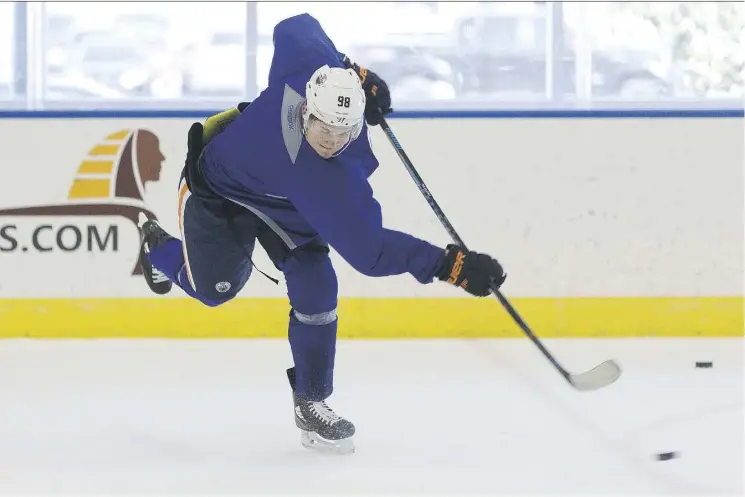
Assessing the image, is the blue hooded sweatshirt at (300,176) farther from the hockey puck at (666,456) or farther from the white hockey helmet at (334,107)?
the hockey puck at (666,456)

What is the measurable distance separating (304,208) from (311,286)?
0.41 m

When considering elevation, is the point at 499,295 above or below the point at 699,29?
below

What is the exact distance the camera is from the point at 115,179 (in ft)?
13.1

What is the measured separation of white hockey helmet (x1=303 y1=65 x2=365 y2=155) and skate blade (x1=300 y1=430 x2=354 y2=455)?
2.62ft

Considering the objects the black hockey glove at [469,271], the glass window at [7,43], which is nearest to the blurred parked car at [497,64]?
the glass window at [7,43]

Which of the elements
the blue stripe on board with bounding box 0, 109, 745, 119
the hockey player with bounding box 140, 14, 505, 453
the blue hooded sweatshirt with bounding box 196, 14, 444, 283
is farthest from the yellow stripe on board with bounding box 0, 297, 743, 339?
the blue hooded sweatshirt with bounding box 196, 14, 444, 283

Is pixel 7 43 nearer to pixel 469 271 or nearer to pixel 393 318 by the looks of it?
pixel 393 318

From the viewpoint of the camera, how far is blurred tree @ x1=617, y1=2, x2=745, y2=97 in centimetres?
455

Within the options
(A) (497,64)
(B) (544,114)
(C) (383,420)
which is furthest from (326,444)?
(A) (497,64)

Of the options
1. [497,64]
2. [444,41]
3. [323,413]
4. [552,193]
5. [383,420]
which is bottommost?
[383,420]

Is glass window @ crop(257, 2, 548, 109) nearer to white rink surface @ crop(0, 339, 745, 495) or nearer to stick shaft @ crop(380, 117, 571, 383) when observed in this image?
white rink surface @ crop(0, 339, 745, 495)

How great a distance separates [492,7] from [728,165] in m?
1.36

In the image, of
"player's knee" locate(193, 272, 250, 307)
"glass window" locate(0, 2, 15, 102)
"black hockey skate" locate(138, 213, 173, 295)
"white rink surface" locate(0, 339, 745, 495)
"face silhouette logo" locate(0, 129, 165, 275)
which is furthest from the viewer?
"glass window" locate(0, 2, 15, 102)

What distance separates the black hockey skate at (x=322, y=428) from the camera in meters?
2.49
